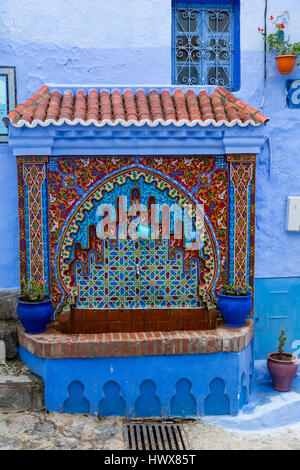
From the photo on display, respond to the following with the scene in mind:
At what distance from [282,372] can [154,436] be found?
73.5 inches

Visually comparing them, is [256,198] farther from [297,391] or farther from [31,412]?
[31,412]

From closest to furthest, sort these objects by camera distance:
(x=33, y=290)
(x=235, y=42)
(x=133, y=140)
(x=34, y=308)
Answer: (x=34, y=308) < (x=133, y=140) < (x=33, y=290) < (x=235, y=42)

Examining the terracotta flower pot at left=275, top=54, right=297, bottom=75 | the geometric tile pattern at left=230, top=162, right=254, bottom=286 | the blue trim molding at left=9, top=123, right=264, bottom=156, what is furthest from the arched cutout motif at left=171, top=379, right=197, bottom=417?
the terracotta flower pot at left=275, top=54, right=297, bottom=75

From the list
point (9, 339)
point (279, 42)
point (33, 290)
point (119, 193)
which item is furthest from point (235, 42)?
point (9, 339)

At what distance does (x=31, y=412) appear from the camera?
17.6 feet

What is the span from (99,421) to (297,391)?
7.91 feet

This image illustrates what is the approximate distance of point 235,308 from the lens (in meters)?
5.80

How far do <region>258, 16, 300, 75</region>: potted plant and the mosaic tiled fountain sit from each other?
2.53ft

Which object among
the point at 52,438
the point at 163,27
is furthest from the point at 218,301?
the point at 163,27

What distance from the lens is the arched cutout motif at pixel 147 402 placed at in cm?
550

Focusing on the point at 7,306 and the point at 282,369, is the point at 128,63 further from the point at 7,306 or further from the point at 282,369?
the point at 282,369

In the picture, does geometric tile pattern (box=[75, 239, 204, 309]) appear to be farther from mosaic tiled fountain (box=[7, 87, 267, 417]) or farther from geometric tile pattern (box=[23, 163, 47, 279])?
geometric tile pattern (box=[23, 163, 47, 279])

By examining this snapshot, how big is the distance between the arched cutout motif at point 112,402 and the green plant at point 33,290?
1.19 m

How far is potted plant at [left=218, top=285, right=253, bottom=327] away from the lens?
5.81 m
